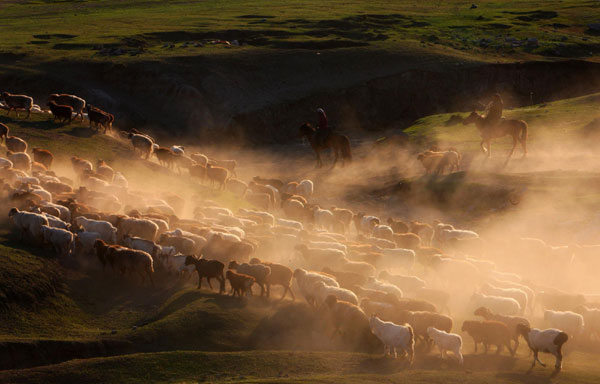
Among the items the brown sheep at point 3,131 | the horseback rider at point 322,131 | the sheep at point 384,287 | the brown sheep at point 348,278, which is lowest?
the brown sheep at point 348,278

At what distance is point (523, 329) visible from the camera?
1553 centimetres

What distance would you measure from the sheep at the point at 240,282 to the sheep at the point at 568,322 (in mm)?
7416

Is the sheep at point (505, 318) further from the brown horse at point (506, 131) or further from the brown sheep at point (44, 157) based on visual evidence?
the brown sheep at point (44, 157)

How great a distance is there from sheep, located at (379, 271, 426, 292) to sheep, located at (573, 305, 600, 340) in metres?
4.27

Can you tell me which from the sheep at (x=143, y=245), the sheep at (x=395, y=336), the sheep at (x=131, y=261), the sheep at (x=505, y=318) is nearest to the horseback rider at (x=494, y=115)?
the sheep at (x=505, y=318)

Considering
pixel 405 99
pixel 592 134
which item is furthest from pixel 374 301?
pixel 405 99

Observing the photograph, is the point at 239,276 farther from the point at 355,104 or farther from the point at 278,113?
the point at 355,104

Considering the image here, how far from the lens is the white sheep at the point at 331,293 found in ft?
56.2

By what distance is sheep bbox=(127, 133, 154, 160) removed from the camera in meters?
33.9

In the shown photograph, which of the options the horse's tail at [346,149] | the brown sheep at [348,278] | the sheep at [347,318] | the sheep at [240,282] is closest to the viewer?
the sheep at [347,318]

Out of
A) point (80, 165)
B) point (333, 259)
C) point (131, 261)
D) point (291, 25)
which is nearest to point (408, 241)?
point (333, 259)

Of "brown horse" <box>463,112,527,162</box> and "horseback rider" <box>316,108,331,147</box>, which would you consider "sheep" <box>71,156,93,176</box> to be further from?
"brown horse" <box>463,112,527,162</box>

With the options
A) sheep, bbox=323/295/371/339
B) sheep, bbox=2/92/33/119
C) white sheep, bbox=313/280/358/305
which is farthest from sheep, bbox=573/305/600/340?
sheep, bbox=2/92/33/119

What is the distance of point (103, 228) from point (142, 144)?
13.3m
